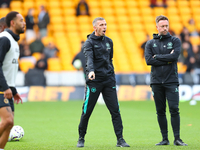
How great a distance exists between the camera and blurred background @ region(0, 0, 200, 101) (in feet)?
54.1

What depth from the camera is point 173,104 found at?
6.33 metres

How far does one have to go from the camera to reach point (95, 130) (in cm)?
835

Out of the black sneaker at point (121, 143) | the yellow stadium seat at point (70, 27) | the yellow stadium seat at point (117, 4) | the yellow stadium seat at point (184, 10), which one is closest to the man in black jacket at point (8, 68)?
the black sneaker at point (121, 143)

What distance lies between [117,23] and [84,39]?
10.3ft

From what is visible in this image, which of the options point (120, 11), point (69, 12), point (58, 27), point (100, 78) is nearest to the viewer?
point (100, 78)

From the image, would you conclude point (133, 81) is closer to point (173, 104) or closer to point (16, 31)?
point (173, 104)

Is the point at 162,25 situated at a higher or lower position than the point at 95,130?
higher

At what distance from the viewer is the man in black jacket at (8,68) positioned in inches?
195

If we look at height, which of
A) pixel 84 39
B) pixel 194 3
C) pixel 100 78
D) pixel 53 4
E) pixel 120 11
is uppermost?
pixel 53 4

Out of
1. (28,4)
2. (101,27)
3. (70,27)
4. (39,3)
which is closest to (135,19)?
(70,27)

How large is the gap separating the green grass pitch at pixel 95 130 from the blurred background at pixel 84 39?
10.6ft

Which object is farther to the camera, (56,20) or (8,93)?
(56,20)

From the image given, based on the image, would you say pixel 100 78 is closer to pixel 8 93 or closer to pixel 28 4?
pixel 8 93

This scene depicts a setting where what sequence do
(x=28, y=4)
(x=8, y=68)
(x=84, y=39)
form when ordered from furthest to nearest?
1. (x=28, y=4)
2. (x=84, y=39)
3. (x=8, y=68)
